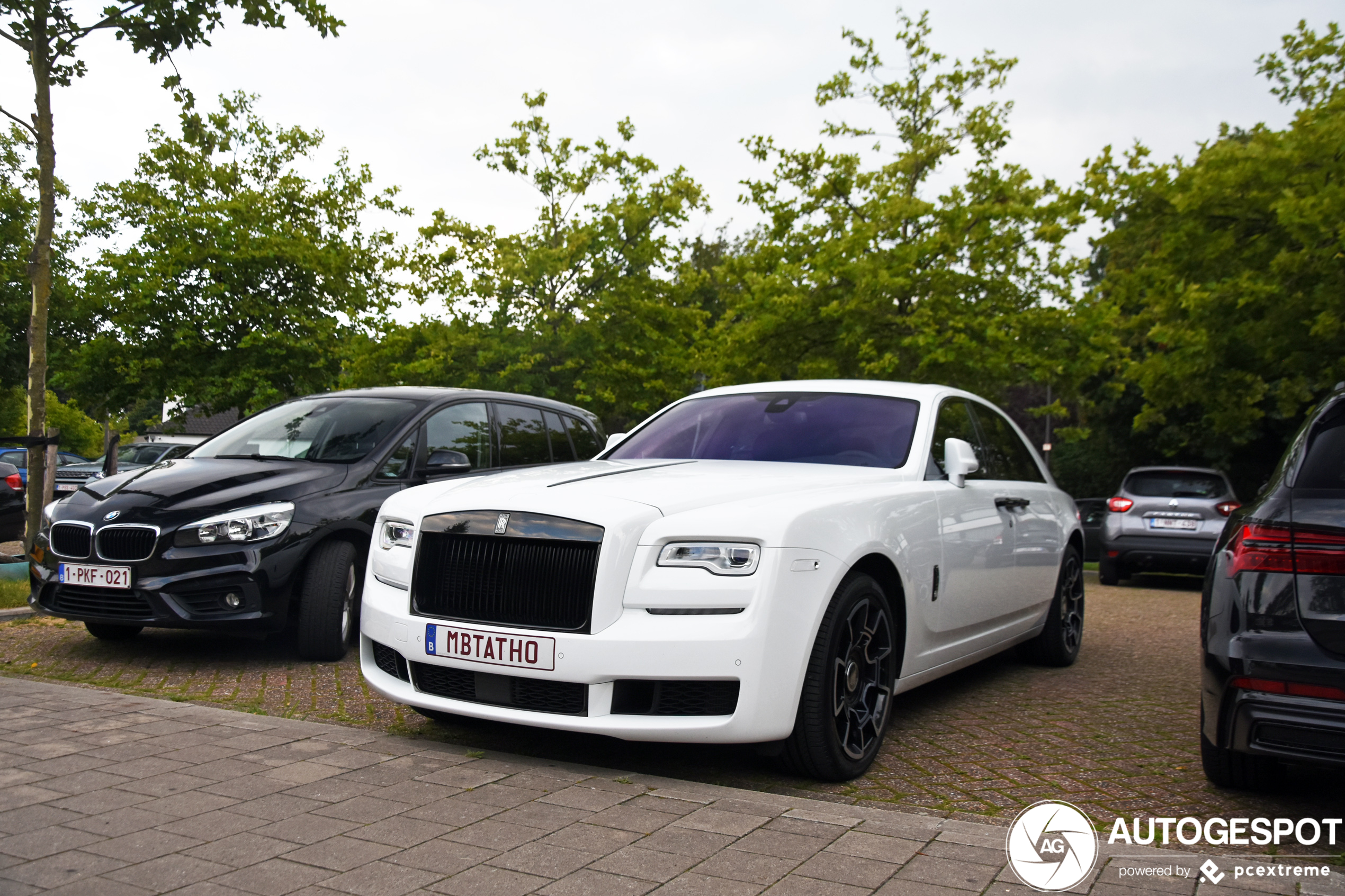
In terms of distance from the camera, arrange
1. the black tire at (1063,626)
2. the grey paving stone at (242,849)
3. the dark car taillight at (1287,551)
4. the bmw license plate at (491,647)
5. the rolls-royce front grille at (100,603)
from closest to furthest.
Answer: the grey paving stone at (242,849) < the dark car taillight at (1287,551) < the bmw license plate at (491,647) < the rolls-royce front grille at (100,603) < the black tire at (1063,626)

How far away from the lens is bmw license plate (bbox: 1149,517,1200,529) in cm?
1437

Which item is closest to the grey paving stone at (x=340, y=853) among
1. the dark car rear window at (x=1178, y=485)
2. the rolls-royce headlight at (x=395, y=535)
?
the rolls-royce headlight at (x=395, y=535)

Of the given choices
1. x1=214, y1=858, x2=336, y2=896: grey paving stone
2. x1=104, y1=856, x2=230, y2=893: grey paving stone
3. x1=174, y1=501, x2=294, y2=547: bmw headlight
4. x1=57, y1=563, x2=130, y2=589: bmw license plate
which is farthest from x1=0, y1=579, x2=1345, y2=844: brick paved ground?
x1=104, y1=856, x2=230, y2=893: grey paving stone

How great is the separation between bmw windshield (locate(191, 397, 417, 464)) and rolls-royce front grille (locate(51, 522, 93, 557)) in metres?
1.05

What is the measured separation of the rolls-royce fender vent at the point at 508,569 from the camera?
4133 millimetres

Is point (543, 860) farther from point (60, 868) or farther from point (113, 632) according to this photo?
point (113, 632)

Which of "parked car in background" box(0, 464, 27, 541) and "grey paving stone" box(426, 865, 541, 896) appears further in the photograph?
"parked car in background" box(0, 464, 27, 541)

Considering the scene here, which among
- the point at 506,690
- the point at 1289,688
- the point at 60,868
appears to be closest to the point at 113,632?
the point at 506,690

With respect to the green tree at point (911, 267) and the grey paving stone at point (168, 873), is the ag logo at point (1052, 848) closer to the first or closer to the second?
the grey paving stone at point (168, 873)

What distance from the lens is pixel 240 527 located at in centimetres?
639

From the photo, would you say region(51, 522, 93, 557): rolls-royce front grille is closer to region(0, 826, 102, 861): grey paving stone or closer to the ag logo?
region(0, 826, 102, 861): grey paving stone

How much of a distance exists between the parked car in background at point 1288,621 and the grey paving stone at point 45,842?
3.53m

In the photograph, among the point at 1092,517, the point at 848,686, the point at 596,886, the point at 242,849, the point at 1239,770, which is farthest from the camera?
the point at 1092,517

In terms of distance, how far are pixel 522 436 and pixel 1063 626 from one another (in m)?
3.91
